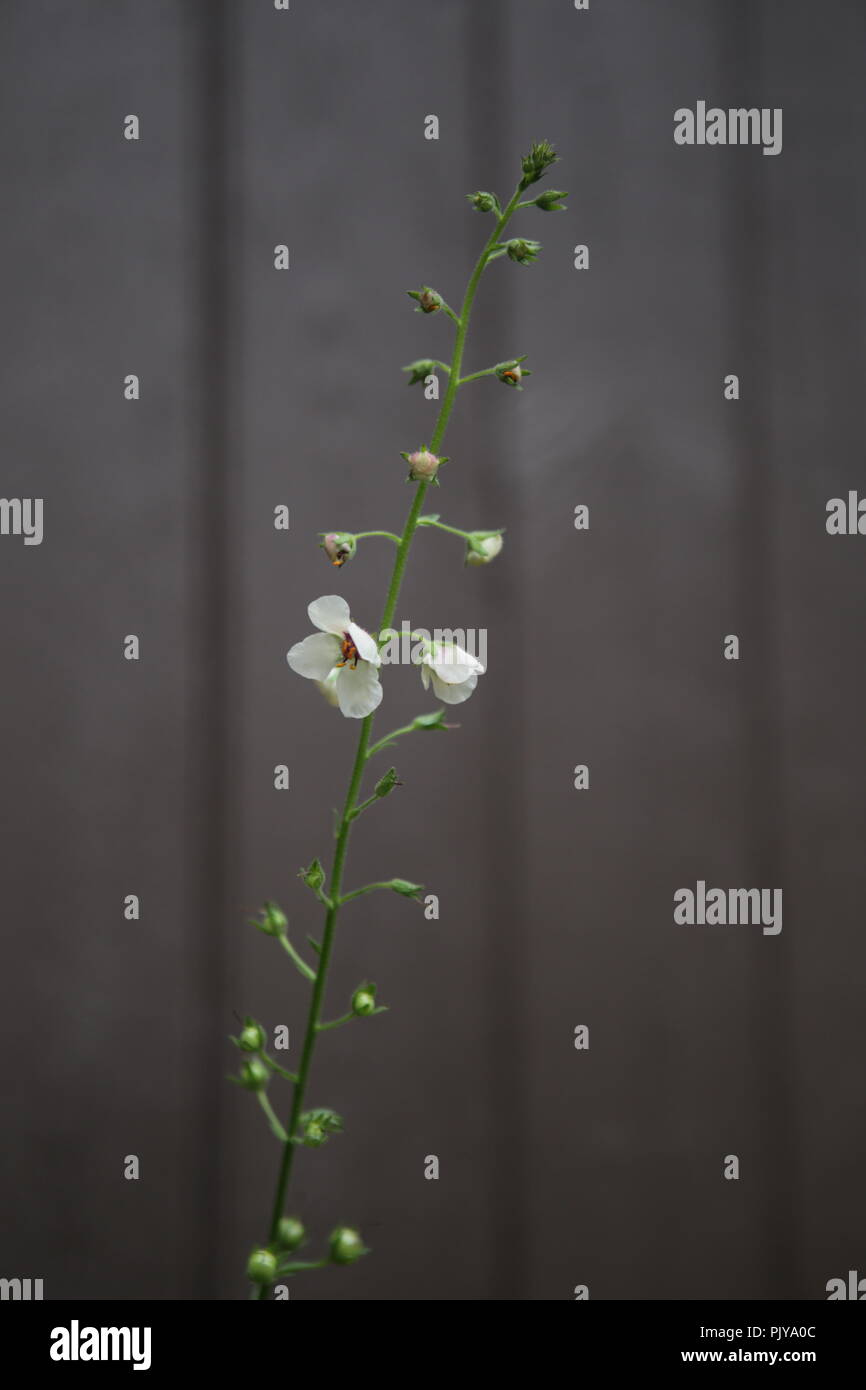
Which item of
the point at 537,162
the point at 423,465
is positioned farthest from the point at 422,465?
the point at 537,162

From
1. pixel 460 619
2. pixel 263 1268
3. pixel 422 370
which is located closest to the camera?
pixel 263 1268

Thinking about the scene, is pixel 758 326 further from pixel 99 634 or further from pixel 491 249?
pixel 99 634

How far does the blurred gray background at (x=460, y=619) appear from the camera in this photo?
1.22m

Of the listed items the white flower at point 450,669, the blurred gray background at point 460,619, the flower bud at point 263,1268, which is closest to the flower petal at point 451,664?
the white flower at point 450,669

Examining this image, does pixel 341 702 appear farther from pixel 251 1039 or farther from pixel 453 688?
pixel 251 1039

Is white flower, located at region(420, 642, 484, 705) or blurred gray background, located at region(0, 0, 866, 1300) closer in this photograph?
white flower, located at region(420, 642, 484, 705)

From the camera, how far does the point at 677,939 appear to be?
1.26 meters

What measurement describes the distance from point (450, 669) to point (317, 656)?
9 cm

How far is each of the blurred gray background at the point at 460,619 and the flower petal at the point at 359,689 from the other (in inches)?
28.0

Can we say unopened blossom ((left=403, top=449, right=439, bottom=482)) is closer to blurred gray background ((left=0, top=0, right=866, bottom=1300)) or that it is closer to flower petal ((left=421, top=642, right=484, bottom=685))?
flower petal ((left=421, top=642, right=484, bottom=685))

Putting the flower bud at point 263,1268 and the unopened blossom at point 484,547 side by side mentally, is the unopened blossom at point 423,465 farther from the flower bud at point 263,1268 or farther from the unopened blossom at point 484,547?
the flower bud at point 263,1268

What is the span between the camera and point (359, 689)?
532mm

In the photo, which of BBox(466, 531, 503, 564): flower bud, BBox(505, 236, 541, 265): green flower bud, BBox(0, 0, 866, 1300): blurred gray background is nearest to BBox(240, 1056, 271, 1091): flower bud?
BBox(466, 531, 503, 564): flower bud

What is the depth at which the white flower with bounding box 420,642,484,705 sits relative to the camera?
1.75 ft
